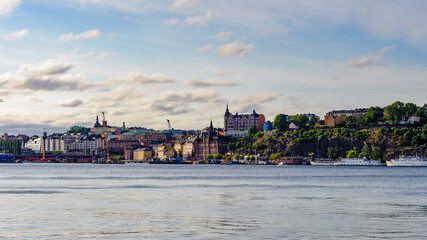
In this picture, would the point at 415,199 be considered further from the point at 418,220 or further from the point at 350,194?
the point at 418,220

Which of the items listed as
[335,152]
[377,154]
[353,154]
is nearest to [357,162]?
[377,154]

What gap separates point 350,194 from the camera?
1801 inches

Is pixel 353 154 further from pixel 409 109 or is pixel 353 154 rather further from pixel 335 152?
pixel 409 109

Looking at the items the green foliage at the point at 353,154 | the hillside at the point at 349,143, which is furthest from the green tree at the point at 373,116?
the green foliage at the point at 353,154

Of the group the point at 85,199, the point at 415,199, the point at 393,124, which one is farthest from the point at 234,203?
the point at 393,124

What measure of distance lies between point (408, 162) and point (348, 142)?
3025cm

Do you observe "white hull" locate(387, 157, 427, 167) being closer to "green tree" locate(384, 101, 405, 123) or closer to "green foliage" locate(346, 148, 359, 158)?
"green foliage" locate(346, 148, 359, 158)

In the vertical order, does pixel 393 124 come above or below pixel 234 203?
above

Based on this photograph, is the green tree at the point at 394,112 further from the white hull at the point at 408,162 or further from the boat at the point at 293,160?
the white hull at the point at 408,162

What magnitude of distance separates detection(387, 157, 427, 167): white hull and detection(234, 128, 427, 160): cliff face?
11099 mm

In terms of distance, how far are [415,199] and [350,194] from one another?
5.67 metres

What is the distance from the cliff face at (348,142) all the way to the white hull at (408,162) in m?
11.1

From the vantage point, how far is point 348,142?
17888 cm

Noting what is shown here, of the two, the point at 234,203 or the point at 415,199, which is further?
the point at 415,199
